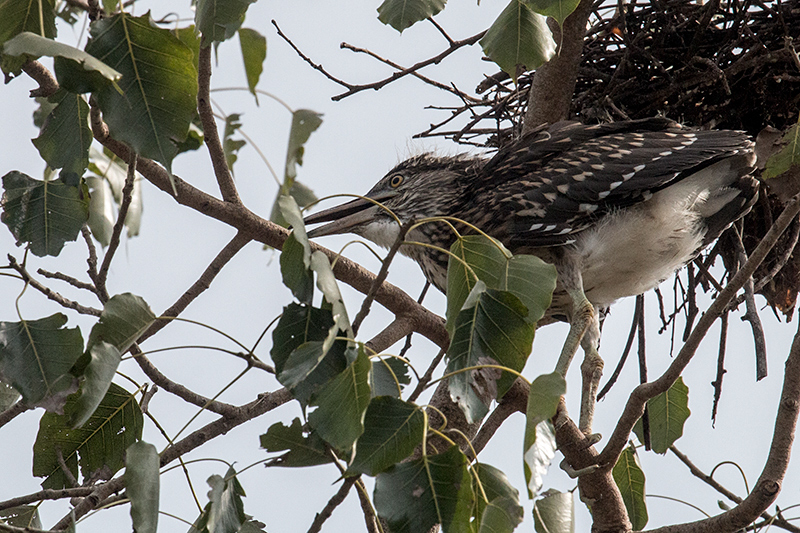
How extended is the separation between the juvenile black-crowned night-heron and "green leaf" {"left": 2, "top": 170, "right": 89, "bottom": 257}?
1.33m

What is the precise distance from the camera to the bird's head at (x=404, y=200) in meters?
3.51

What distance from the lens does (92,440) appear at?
6.32 feet

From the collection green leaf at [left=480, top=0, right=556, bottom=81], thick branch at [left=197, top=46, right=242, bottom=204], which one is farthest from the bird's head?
green leaf at [left=480, top=0, right=556, bottom=81]

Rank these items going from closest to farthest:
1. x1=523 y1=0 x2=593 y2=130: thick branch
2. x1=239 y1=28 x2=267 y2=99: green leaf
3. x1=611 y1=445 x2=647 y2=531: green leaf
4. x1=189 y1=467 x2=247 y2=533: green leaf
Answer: x1=189 y1=467 x2=247 y2=533: green leaf → x1=239 y1=28 x2=267 y2=99: green leaf → x1=611 y1=445 x2=647 y2=531: green leaf → x1=523 y1=0 x2=593 y2=130: thick branch

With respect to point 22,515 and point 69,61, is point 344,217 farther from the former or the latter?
point 69,61

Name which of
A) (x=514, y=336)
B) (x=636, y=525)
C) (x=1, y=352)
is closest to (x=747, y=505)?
(x=636, y=525)

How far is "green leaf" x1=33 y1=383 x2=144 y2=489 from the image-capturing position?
1.87 metres

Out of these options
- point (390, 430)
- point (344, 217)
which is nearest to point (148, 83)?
point (390, 430)

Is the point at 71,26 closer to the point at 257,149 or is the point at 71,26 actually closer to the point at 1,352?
the point at 257,149

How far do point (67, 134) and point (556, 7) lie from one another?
99 cm

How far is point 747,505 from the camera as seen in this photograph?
2.12m

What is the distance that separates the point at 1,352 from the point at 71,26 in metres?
2.05

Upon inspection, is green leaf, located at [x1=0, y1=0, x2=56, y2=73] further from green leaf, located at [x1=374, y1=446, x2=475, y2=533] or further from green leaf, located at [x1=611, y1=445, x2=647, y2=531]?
green leaf, located at [x1=611, y1=445, x2=647, y2=531]

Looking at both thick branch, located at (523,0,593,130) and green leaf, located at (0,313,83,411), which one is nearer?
green leaf, located at (0,313,83,411)
